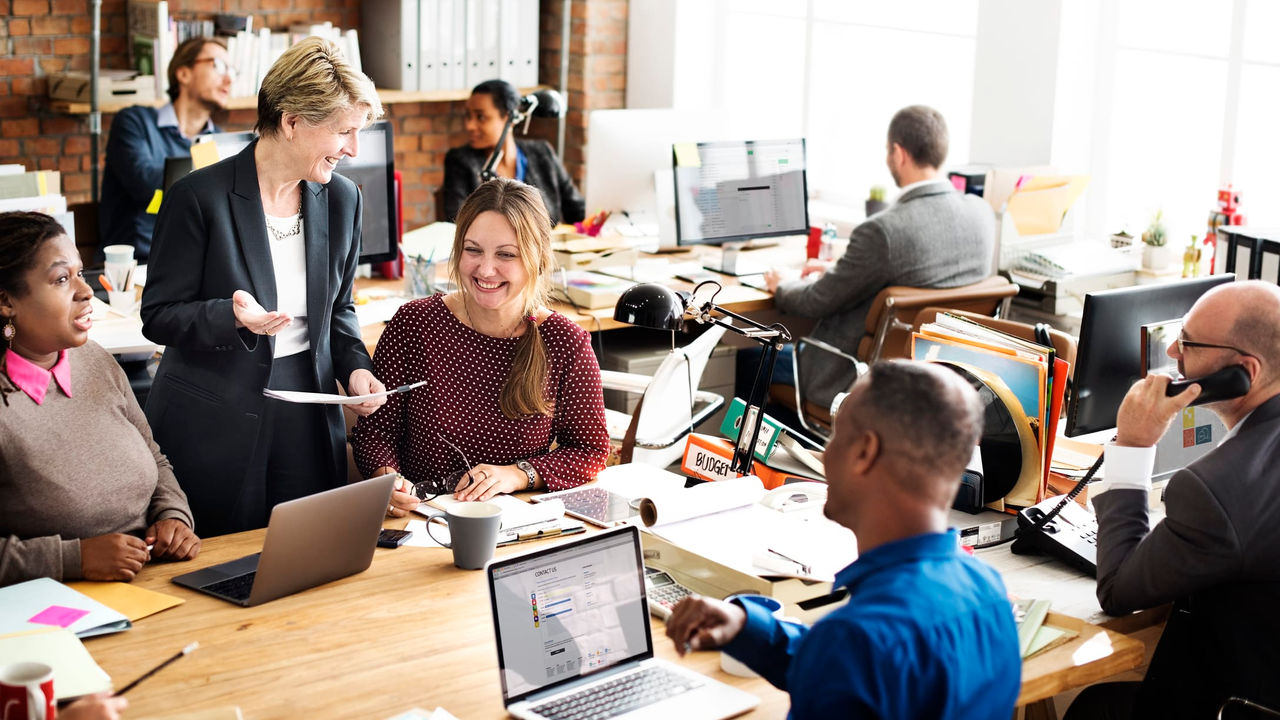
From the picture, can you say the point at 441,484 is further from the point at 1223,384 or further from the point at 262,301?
the point at 1223,384

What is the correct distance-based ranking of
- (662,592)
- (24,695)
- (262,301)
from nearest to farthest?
(24,695) → (662,592) → (262,301)

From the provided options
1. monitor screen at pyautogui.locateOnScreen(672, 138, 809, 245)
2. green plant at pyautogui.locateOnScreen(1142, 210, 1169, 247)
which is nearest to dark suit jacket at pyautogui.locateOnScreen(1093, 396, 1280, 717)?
green plant at pyautogui.locateOnScreen(1142, 210, 1169, 247)

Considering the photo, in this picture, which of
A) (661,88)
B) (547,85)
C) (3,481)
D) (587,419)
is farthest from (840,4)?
(3,481)

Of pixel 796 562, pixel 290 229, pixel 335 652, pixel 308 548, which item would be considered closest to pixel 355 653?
pixel 335 652

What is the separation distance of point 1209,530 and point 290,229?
Answer: 1798 mm

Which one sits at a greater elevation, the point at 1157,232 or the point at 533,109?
the point at 533,109

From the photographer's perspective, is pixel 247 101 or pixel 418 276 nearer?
pixel 418 276

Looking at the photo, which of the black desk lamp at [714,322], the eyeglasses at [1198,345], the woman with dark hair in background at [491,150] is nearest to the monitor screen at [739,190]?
the woman with dark hair in background at [491,150]

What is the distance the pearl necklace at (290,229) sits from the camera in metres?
2.66

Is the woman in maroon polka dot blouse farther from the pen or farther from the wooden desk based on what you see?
the pen

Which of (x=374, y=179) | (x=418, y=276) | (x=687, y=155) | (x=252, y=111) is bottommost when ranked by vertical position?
(x=418, y=276)

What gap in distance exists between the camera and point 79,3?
556 cm

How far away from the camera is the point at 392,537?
7.82ft

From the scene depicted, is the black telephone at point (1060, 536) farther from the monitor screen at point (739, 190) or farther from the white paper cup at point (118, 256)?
the white paper cup at point (118, 256)
